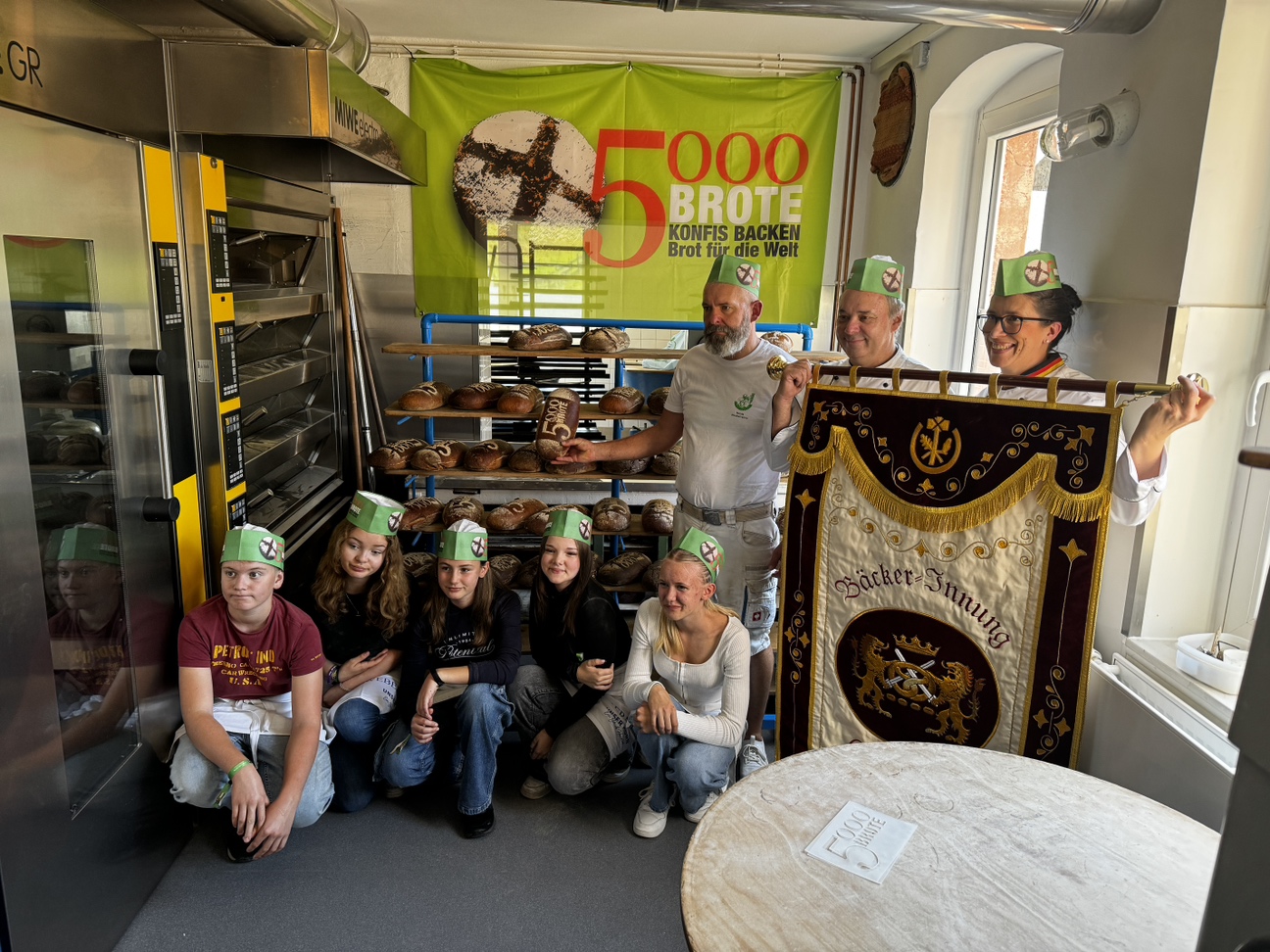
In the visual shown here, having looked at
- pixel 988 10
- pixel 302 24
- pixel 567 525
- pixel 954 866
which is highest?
pixel 302 24

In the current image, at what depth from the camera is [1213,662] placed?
2139 millimetres

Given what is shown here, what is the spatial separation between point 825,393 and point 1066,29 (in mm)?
1143

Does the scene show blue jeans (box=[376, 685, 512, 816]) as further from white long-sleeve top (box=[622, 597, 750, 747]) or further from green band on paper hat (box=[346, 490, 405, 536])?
green band on paper hat (box=[346, 490, 405, 536])

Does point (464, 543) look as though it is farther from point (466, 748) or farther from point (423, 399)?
point (423, 399)

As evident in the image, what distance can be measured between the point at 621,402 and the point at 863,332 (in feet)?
4.62

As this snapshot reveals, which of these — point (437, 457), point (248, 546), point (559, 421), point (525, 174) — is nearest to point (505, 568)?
point (437, 457)

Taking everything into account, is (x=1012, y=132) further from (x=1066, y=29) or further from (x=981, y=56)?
(x=1066, y=29)

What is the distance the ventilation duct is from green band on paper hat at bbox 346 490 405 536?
162 centimetres

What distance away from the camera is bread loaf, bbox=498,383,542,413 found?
3.93 meters

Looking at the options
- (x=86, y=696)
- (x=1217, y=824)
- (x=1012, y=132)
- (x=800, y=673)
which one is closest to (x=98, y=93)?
(x=86, y=696)

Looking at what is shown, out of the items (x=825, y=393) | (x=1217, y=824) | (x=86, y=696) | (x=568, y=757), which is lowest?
(x=568, y=757)

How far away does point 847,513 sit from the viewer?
2.46 metres

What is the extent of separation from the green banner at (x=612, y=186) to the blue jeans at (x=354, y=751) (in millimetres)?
2965

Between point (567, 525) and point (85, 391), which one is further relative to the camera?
point (567, 525)
